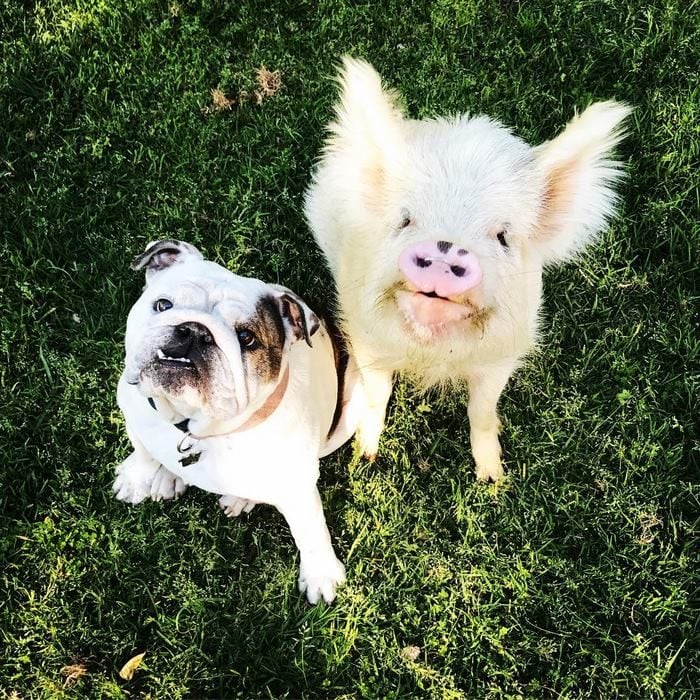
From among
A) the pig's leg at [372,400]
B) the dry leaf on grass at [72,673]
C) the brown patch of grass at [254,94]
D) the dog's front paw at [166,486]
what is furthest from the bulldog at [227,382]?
the brown patch of grass at [254,94]

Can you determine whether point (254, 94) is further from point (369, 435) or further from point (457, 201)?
point (457, 201)

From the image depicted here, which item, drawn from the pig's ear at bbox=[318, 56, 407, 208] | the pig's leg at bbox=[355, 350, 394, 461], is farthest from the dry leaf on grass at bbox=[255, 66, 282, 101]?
the pig's leg at bbox=[355, 350, 394, 461]

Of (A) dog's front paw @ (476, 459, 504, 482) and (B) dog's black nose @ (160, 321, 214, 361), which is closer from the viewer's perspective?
(B) dog's black nose @ (160, 321, 214, 361)

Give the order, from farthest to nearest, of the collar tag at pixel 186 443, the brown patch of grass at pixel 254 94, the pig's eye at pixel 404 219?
1. the brown patch of grass at pixel 254 94
2. the collar tag at pixel 186 443
3. the pig's eye at pixel 404 219

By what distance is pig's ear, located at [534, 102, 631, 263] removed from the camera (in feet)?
8.24

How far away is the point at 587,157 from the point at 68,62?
10.6ft

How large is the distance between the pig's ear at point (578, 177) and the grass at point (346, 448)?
1.27 metres

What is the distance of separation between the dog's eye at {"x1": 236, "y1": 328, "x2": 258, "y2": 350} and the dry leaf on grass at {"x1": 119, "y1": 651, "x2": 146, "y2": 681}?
1671mm

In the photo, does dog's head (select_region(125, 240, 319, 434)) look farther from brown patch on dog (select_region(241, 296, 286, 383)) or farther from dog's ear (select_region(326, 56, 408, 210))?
dog's ear (select_region(326, 56, 408, 210))

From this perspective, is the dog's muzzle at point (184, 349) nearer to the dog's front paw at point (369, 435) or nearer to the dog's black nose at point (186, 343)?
the dog's black nose at point (186, 343)

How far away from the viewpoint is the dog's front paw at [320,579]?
3.35 metres

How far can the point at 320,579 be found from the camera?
11.1ft

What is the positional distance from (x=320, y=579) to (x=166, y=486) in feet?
2.72

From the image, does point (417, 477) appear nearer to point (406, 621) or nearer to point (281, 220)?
point (406, 621)
